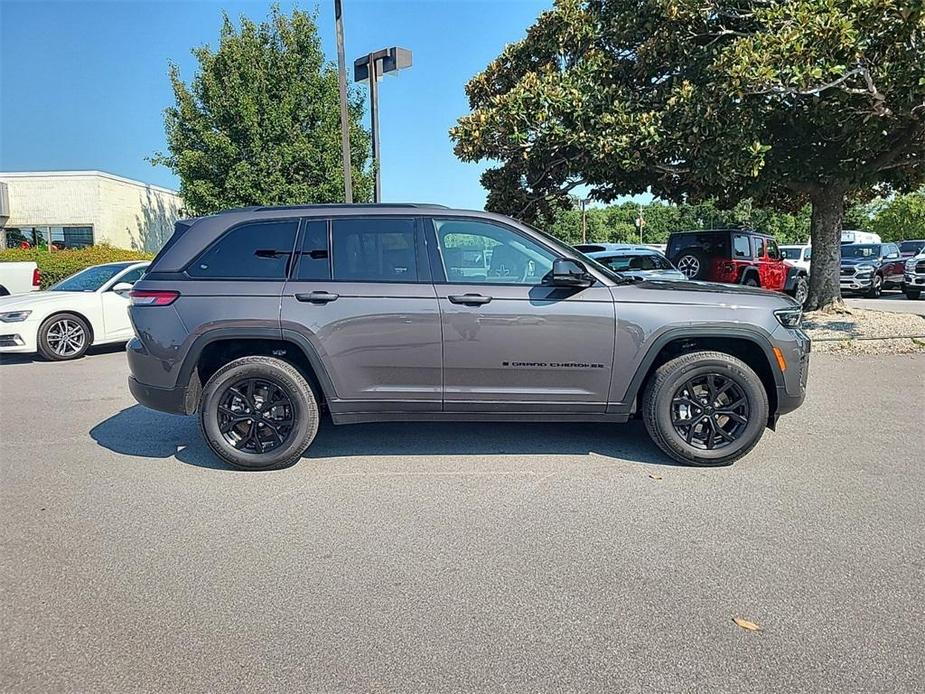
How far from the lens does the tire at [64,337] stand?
9516 millimetres

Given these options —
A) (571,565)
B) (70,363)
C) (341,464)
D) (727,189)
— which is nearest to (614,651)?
(571,565)

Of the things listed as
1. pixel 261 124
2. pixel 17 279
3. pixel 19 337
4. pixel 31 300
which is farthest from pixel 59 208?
pixel 19 337

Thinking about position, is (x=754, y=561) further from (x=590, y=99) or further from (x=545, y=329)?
(x=590, y=99)

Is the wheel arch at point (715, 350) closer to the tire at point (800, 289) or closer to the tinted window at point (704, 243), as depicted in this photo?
the tinted window at point (704, 243)

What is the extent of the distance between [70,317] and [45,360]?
2.39 ft

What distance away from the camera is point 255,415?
473 cm

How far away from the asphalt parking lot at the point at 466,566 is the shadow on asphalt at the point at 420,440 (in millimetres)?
32

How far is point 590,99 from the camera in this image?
31.5 ft

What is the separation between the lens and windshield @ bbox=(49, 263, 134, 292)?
1032cm

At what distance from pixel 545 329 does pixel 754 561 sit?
1951 millimetres

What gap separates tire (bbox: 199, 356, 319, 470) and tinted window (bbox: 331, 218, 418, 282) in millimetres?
846

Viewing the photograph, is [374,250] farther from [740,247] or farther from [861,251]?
[861,251]

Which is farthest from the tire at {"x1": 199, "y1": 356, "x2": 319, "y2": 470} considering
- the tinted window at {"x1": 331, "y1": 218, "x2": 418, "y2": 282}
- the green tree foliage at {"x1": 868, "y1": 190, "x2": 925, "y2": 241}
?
the green tree foliage at {"x1": 868, "y1": 190, "x2": 925, "y2": 241}

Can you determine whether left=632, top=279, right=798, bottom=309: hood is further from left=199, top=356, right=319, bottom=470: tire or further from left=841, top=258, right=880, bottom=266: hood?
left=841, top=258, right=880, bottom=266: hood
